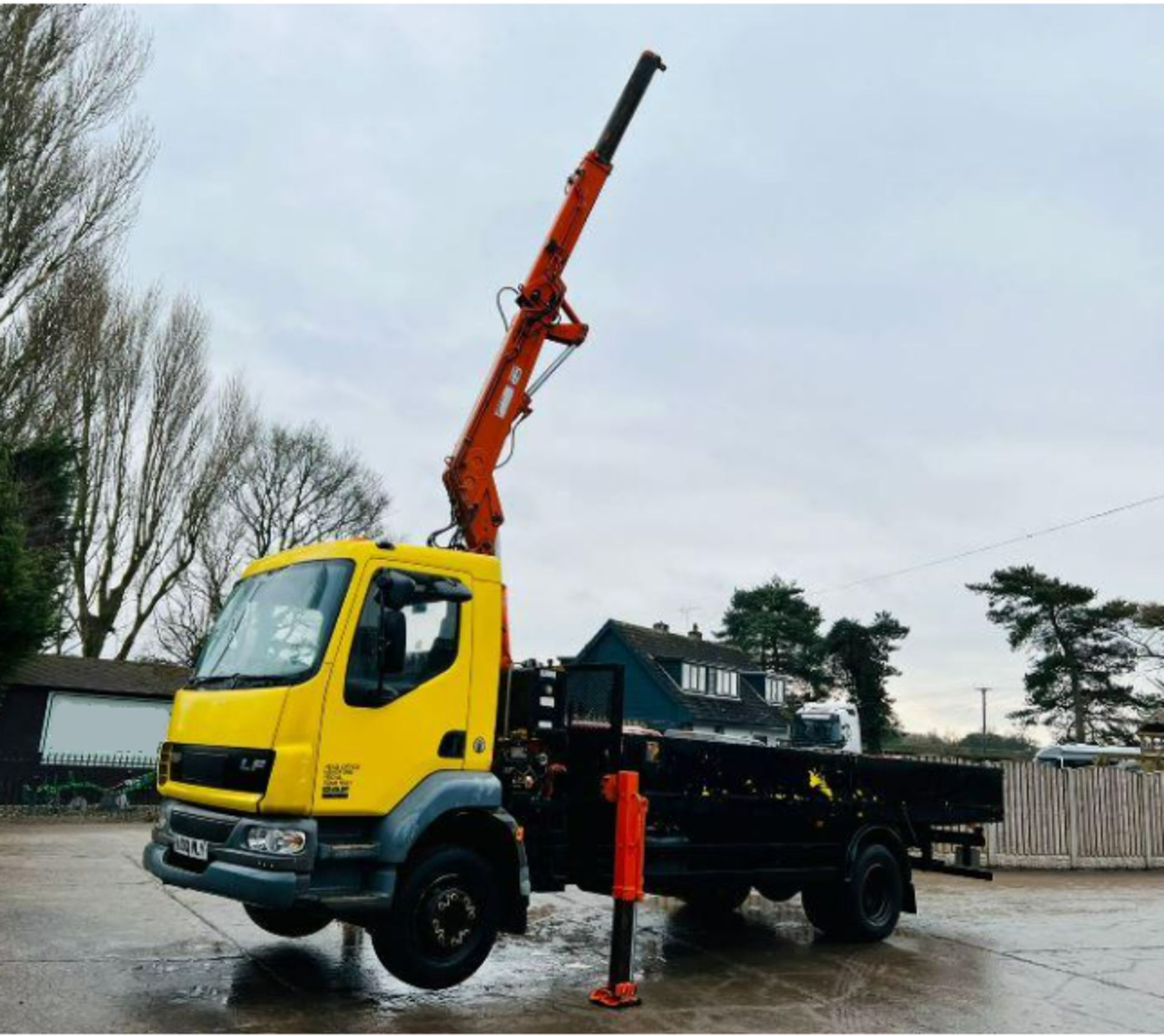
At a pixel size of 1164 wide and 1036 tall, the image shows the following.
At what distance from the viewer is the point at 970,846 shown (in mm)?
10586

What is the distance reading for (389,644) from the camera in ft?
21.0

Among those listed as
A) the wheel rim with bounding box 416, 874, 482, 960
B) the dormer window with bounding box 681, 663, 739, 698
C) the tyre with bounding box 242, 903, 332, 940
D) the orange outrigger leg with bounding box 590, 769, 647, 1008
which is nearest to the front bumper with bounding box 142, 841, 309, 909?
the wheel rim with bounding box 416, 874, 482, 960

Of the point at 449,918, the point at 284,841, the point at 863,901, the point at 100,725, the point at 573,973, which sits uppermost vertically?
the point at 100,725

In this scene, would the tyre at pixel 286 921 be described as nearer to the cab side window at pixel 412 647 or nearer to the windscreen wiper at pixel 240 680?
the windscreen wiper at pixel 240 680

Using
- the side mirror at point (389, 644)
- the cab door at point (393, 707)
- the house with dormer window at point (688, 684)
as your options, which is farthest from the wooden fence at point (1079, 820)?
the house with dormer window at point (688, 684)

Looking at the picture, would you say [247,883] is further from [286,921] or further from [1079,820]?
[1079,820]

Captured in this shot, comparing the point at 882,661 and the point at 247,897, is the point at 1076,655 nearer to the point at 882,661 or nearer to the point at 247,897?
the point at 882,661

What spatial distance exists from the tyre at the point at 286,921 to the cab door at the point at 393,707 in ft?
6.41

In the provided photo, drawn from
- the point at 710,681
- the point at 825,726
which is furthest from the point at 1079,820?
the point at 710,681

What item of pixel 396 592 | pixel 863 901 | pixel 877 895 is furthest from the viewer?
pixel 877 895

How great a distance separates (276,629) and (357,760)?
110cm

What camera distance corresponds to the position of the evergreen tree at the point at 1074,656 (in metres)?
45.1

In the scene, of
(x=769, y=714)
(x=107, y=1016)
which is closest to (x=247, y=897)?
(x=107, y=1016)

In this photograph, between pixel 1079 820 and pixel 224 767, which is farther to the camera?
pixel 1079 820
